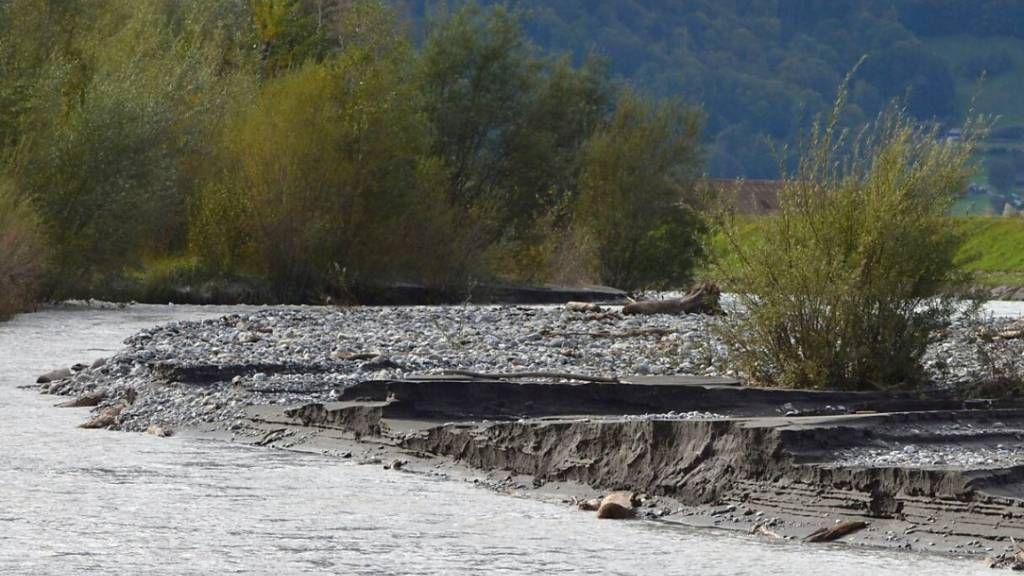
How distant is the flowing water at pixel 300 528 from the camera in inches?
310

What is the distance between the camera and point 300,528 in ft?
29.2

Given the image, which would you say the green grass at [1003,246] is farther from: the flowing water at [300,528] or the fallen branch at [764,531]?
the fallen branch at [764,531]

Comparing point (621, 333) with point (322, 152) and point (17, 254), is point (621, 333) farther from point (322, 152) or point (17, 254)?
point (322, 152)

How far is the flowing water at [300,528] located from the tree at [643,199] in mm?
34941

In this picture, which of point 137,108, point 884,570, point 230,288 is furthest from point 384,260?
point 884,570

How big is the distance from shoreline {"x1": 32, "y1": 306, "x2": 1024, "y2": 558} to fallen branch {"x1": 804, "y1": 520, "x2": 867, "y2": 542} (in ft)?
0.19

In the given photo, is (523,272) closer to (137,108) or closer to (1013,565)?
(137,108)

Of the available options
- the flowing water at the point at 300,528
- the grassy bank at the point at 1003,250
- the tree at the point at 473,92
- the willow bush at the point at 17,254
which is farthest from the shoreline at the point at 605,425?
the grassy bank at the point at 1003,250

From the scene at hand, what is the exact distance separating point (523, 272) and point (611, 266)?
5014 millimetres

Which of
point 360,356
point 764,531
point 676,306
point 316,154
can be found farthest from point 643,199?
point 764,531

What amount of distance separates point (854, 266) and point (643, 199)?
1302 inches

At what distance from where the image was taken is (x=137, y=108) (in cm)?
3288

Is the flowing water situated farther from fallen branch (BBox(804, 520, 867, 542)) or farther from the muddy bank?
the muddy bank

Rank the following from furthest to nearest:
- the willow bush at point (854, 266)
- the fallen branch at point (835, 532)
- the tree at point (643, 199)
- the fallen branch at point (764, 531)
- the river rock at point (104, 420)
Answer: the tree at point (643, 199) → the willow bush at point (854, 266) → the river rock at point (104, 420) → the fallen branch at point (764, 531) → the fallen branch at point (835, 532)
